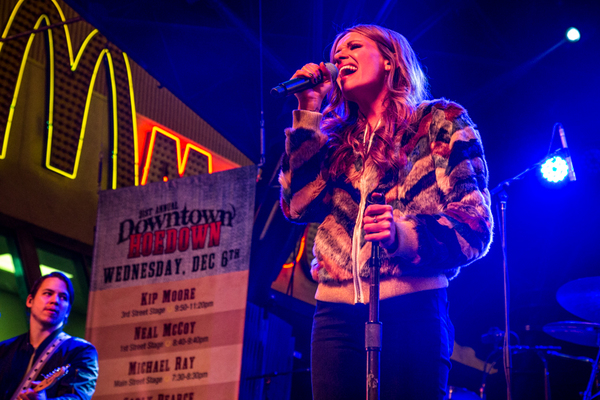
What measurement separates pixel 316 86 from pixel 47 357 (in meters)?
2.57

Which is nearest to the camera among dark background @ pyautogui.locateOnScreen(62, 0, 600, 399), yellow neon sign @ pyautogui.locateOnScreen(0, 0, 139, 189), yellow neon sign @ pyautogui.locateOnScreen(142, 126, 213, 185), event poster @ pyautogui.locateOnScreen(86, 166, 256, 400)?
event poster @ pyautogui.locateOnScreen(86, 166, 256, 400)

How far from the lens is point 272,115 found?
5781 millimetres

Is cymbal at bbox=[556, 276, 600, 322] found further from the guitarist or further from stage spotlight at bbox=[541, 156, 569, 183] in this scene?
the guitarist

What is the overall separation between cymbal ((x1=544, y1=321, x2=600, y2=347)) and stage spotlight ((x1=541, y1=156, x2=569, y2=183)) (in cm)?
116

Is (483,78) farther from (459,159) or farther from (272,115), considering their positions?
(459,159)

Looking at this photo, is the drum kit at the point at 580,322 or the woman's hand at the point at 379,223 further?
the drum kit at the point at 580,322

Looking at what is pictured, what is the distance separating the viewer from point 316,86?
1703 millimetres

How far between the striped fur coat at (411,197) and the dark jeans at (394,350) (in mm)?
74

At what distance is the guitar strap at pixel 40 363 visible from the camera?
3.41 meters

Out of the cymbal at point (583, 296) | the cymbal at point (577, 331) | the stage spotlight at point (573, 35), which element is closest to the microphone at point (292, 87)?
the cymbal at point (583, 296)

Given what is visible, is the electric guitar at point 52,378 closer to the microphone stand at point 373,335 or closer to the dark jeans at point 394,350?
the dark jeans at point 394,350

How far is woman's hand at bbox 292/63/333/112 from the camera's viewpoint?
168cm

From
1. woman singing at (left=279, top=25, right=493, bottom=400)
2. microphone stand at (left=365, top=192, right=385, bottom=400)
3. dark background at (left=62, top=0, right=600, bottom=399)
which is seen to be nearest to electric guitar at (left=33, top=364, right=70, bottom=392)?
woman singing at (left=279, top=25, right=493, bottom=400)

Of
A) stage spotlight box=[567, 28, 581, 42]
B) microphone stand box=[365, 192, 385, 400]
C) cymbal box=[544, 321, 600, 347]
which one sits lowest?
microphone stand box=[365, 192, 385, 400]
